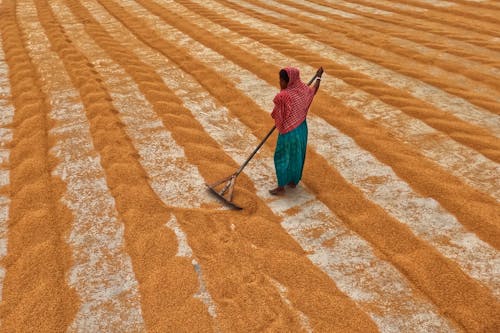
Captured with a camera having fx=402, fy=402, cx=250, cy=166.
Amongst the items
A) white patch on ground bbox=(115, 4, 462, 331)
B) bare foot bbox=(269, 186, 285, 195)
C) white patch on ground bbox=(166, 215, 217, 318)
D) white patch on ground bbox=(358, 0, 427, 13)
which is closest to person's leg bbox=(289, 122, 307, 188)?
bare foot bbox=(269, 186, 285, 195)

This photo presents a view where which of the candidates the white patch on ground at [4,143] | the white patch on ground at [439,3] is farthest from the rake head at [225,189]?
the white patch on ground at [439,3]

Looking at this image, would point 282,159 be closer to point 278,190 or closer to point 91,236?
point 278,190

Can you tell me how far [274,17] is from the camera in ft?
36.9

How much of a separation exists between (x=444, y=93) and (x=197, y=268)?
5.34m

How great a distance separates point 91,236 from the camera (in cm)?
385

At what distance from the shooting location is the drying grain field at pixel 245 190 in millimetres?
3115

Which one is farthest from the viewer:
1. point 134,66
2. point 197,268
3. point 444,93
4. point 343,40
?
point 343,40

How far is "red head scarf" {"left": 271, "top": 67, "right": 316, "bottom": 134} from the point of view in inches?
153

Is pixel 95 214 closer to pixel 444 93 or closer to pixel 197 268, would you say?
pixel 197 268

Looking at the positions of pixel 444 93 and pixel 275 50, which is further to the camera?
pixel 275 50

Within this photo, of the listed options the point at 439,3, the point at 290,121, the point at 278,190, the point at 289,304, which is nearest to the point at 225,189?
the point at 278,190

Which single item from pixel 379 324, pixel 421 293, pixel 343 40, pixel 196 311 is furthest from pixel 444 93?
pixel 196 311

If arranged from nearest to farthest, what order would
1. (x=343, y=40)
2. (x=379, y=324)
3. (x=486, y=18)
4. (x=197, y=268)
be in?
(x=379, y=324) < (x=197, y=268) < (x=343, y=40) < (x=486, y=18)

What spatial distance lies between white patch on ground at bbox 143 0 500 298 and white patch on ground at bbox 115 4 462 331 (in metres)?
0.11
